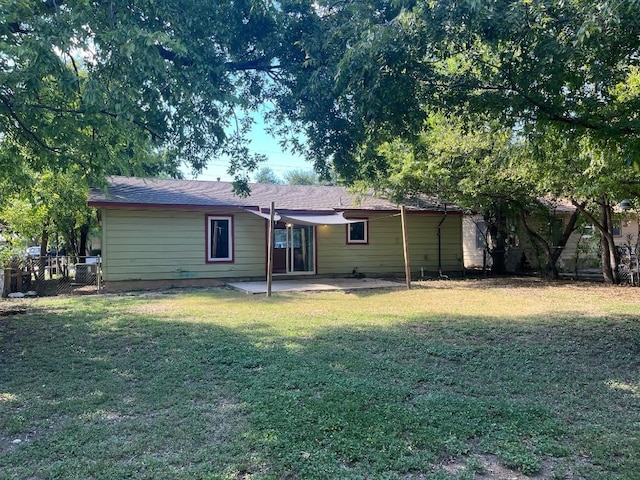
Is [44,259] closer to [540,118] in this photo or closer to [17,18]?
[17,18]

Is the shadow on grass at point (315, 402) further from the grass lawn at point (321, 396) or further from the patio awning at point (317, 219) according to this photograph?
the patio awning at point (317, 219)

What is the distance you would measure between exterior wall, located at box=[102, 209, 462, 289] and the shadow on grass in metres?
6.01

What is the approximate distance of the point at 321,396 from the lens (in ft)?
13.1

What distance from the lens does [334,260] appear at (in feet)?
50.1

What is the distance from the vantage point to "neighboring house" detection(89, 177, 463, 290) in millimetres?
12516

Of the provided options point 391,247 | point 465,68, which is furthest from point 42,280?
point 465,68

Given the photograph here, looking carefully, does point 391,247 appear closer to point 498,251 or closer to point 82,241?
point 498,251

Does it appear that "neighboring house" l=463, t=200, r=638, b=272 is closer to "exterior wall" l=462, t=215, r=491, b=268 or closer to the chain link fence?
"exterior wall" l=462, t=215, r=491, b=268

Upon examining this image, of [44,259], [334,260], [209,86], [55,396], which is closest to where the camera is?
[55,396]

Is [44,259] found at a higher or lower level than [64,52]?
lower

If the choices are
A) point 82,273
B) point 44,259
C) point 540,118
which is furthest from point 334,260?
point 540,118

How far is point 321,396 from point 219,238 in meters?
10.5

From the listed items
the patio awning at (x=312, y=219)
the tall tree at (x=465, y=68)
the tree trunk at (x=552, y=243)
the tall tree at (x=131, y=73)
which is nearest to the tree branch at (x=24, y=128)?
the tall tree at (x=131, y=73)

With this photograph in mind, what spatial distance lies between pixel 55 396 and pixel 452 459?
351cm
